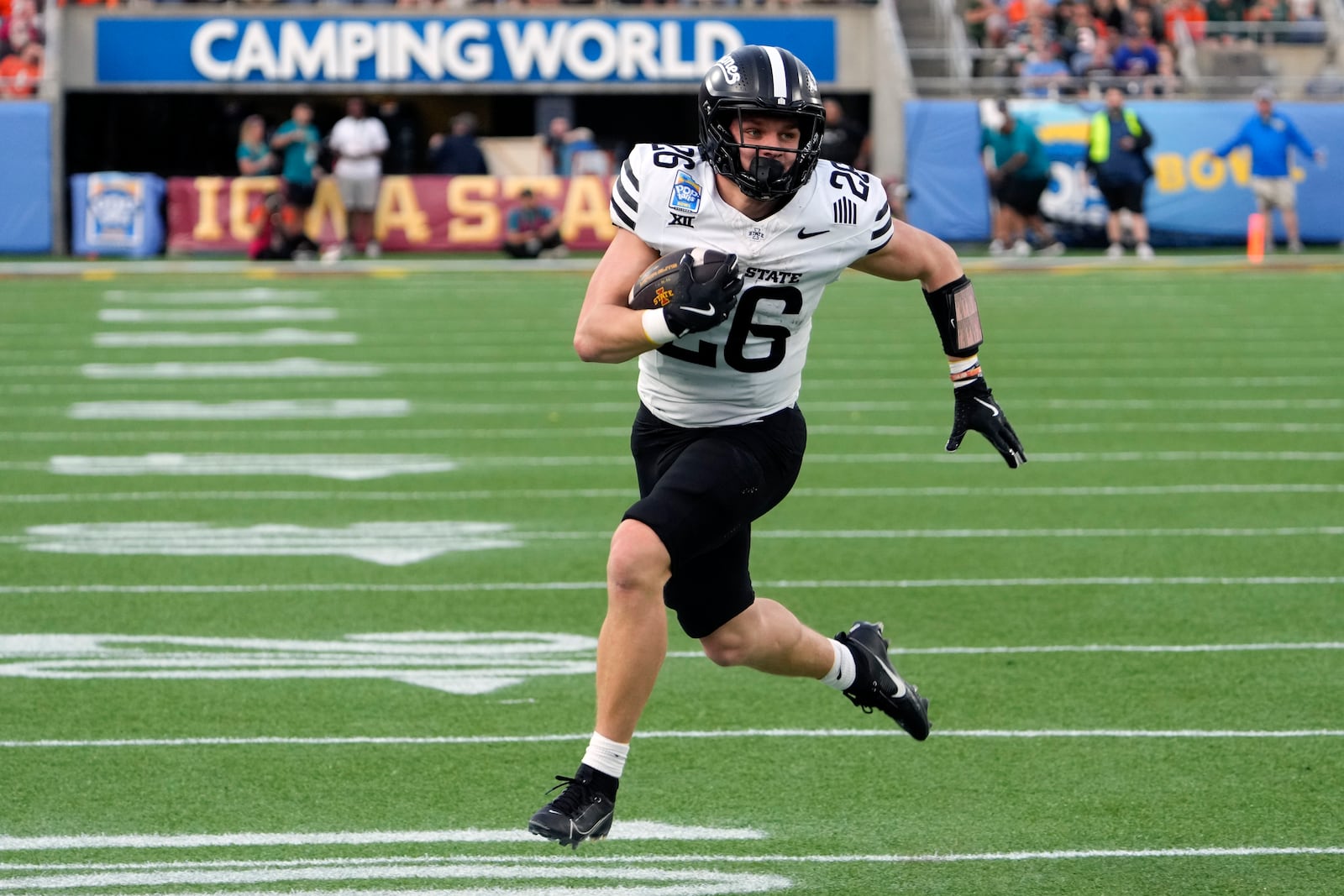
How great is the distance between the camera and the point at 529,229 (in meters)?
22.3

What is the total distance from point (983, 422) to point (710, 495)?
959mm

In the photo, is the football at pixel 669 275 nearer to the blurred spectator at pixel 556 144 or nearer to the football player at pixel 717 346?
the football player at pixel 717 346

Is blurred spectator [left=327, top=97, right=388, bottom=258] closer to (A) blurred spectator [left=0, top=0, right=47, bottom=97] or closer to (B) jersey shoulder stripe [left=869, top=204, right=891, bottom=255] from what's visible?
(A) blurred spectator [left=0, top=0, right=47, bottom=97]

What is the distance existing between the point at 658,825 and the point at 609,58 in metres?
20.7

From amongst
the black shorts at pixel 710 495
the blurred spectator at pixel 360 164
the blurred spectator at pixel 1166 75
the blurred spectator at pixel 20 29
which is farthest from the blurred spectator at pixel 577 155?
the black shorts at pixel 710 495

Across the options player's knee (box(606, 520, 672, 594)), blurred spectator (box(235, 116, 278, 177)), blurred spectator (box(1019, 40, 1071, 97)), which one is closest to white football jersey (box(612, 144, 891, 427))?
player's knee (box(606, 520, 672, 594))

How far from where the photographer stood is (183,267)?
20922 mm

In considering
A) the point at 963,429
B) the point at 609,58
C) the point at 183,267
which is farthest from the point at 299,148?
the point at 963,429

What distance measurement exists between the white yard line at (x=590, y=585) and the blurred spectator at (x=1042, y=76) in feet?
55.2

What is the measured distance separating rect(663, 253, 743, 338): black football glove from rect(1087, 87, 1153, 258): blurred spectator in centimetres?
1807

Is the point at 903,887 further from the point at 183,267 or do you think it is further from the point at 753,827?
the point at 183,267

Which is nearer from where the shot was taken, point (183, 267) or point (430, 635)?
point (430, 635)

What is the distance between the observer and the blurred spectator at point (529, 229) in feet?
72.9

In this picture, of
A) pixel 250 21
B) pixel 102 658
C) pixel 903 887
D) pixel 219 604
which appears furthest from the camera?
pixel 250 21
